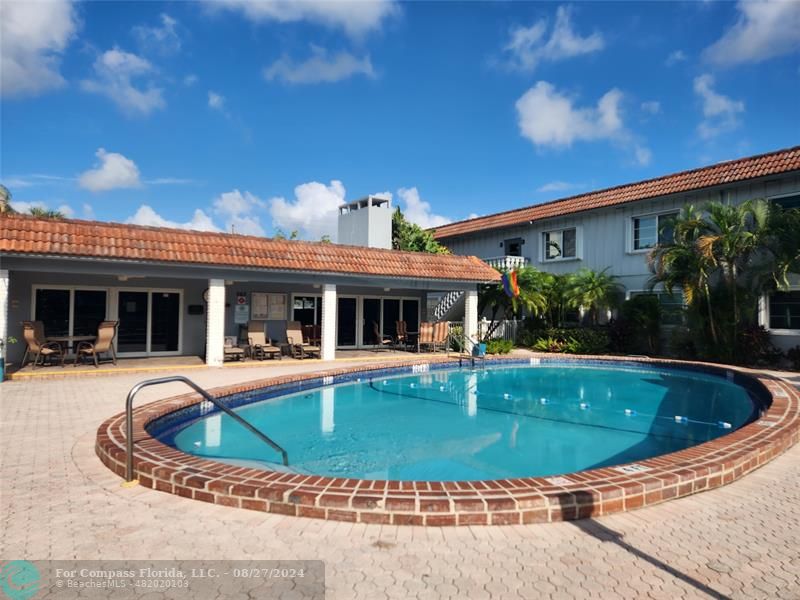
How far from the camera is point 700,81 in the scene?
49.2 ft

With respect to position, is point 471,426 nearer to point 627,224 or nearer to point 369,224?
point 627,224

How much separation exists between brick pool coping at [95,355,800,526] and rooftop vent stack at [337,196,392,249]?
20.2 m

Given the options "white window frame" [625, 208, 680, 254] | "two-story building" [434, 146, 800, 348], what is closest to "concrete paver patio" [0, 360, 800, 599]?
"two-story building" [434, 146, 800, 348]

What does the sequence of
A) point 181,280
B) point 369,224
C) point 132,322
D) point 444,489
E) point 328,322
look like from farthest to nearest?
point 369,224 < point 328,322 < point 181,280 < point 132,322 < point 444,489

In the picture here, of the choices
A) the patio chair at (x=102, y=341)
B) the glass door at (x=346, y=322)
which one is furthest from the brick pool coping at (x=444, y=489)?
the glass door at (x=346, y=322)

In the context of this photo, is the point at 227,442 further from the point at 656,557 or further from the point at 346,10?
the point at 346,10

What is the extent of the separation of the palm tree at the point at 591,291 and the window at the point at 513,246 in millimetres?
6000

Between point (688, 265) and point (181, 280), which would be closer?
point (688, 265)

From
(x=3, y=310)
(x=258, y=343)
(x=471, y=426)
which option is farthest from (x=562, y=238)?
(x=3, y=310)

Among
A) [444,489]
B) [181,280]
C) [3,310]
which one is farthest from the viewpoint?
[181,280]

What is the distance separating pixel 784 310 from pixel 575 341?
6765mm

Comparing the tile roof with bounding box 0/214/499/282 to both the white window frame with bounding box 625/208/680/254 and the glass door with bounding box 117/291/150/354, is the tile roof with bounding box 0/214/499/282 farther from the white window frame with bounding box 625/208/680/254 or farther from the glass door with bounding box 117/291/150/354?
the white window frame with bounding box 625/208/680/254

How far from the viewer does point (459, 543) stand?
3600 millimetres

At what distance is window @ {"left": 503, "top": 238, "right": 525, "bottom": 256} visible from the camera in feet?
84.0
